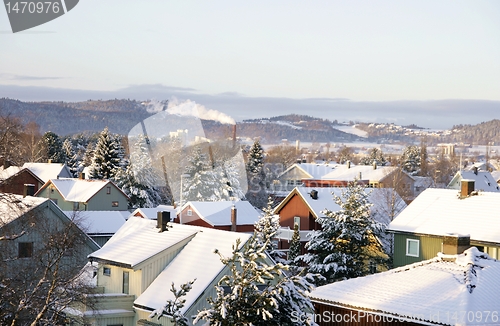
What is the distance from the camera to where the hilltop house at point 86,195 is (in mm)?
60312

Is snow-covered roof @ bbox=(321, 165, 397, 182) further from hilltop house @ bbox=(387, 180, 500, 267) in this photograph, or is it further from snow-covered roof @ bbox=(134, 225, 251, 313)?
snow-covered roof @ bbox=(134, 225, 251, 313)

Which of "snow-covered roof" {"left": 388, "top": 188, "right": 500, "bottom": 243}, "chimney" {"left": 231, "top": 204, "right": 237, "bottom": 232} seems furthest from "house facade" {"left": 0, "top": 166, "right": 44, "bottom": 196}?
"snow-covered roof" {"left": 388, "top": 188, "right": 500, "bottom": 243}

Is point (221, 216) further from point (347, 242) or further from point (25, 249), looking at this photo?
point (347, 242)

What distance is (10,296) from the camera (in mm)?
19797

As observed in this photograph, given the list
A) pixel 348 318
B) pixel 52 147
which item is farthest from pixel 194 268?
pixel 52 147

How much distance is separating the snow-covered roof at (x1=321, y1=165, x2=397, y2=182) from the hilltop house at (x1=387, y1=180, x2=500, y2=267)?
50623 millimetres

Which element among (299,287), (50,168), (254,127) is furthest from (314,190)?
(254,127)

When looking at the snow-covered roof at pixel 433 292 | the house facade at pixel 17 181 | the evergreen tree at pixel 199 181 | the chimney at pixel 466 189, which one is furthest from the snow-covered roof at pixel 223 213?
the snow-covered roof at pixel 433 292

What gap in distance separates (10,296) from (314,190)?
90.5ft

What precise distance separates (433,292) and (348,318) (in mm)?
2259

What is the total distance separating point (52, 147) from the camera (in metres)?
92.4

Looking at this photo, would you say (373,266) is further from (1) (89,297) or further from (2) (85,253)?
(2) (85,253)

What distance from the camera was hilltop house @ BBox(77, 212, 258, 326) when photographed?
25047 millimetres

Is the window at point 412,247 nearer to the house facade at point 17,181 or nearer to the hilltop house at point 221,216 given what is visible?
the hilltop house at point 221,216
